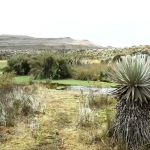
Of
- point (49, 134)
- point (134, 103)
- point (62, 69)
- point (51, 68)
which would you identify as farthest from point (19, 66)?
point (134, 103)

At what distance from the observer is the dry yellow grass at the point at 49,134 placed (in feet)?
21.6

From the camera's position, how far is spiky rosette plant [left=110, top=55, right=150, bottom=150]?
252 inches

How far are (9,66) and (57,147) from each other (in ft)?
63.9

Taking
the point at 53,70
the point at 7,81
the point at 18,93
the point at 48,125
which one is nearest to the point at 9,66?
the point at 53,70

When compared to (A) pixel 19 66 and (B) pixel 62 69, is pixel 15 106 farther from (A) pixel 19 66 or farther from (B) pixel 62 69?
(A) pixel 19 66

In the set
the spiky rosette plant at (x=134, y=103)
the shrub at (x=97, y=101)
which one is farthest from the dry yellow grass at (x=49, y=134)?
the shrub at (x=97, y=101)

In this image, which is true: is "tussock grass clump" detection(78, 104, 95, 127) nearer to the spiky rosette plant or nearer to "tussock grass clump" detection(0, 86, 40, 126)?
the spiky rosette plant

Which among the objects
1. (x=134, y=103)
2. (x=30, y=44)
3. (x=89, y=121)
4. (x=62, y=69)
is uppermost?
(x=134, y=103)

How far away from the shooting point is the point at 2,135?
23.4 feet

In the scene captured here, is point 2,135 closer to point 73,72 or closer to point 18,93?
point 18,93

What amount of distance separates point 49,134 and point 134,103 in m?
2.05

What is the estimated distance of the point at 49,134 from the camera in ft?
24.0

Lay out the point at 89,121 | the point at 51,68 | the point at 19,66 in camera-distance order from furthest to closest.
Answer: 1. the point at 19,66
2. the point at 51,68
3. the point at 89,121

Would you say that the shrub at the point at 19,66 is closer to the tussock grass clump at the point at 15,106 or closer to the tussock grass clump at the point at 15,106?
the tussock grass clump at the point at 15,106
